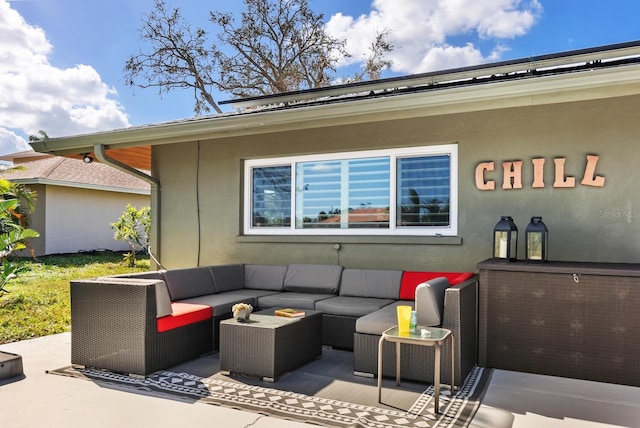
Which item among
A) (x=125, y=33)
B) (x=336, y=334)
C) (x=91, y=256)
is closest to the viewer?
(x=336, y=334)

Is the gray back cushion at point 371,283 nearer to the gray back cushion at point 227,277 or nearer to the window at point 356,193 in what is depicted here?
the window at point 356,193

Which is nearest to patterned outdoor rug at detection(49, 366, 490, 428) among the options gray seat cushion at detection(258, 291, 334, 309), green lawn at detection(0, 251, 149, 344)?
gray seat cushion at detection(258, 291, 334, 309)

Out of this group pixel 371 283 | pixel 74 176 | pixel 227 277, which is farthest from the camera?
pixel 74 176

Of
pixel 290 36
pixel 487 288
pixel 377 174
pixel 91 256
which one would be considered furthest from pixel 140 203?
pixel 487 288

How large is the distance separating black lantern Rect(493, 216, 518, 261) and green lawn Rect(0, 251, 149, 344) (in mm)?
5337

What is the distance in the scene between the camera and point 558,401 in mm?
3502

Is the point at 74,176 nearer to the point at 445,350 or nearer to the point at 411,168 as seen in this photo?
the point at 411,168

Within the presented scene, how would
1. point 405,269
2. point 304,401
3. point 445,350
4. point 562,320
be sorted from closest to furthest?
point 304,401 < point 445,350 < point 562,320 < point 405,269

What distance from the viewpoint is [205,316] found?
15.4ft

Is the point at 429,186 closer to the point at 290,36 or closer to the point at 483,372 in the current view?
the point at 483,372

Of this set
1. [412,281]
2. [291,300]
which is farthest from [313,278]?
[412,281]

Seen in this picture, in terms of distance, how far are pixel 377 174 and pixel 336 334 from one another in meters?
2.06

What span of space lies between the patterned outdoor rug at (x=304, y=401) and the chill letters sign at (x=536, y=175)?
76.6 inches

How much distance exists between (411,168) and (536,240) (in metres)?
1.71
